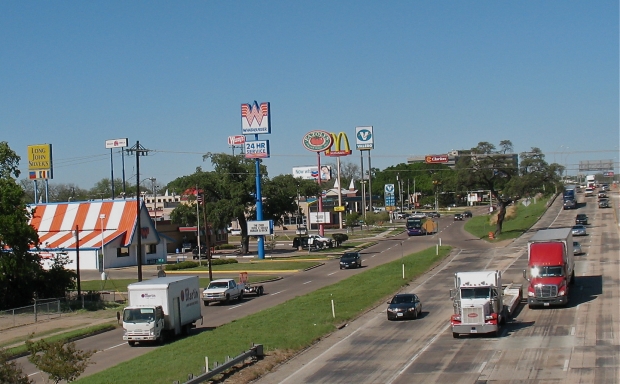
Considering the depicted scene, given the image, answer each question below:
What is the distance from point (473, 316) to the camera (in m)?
31.4

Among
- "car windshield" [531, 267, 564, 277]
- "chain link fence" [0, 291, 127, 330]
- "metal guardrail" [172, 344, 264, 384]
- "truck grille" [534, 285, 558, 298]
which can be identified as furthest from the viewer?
"chain link fence" [0, 291, 127, 330]

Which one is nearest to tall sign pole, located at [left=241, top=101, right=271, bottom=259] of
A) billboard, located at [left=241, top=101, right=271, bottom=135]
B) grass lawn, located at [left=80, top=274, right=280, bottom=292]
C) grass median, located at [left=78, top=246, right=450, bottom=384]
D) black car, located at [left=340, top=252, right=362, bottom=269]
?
billboard, located at [left=241, top=101, right=271, bottom=135]

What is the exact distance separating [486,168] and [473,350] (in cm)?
5997

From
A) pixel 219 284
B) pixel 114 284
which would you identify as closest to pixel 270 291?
pixel 219 284

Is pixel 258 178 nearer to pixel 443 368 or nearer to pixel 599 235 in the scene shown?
pixel 599 235

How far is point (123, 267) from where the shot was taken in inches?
3349

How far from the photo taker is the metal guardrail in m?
23.3

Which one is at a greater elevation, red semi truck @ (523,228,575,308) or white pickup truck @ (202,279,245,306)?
red semi truck @ (523,228,575,308)

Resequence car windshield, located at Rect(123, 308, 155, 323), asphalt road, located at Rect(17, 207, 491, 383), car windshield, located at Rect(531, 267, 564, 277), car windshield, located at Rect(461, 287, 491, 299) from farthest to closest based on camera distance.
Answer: car windshield, located at Rect(531, 267, 564, 277) → car windshield, located at Rect(123, 308, 155, 323) → car windshield, located at Rect(461, 287, 491, 299) → asphalt road, located at Rect(17, 207, 491, 383)

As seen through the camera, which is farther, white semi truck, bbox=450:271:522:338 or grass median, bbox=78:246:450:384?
A: white semi truck, bbox=450:271:522:338

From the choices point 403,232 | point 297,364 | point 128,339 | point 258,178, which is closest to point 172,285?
point 128,339

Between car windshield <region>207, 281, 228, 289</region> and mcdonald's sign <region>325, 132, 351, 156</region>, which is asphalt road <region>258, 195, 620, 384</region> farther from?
mcdonald's sign <region>325, 132, 351, 156</region>

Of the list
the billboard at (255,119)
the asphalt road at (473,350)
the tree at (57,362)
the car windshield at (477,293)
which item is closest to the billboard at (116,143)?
the billboard at (255,119)

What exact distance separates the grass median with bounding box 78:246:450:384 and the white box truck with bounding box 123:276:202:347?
1201 millimetres
